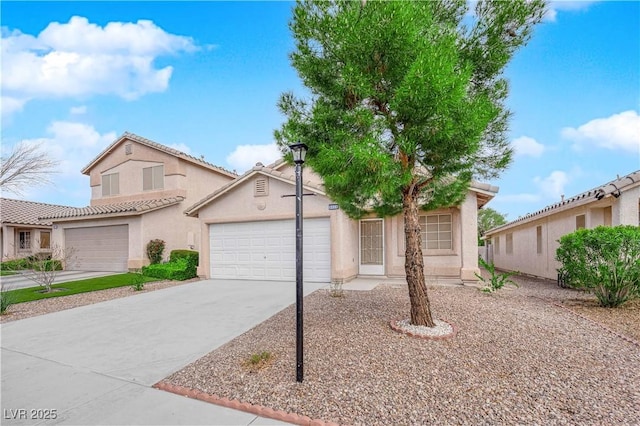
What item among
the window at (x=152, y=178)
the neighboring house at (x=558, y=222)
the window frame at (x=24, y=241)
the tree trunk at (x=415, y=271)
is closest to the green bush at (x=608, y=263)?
the neighboring house at (x=558, y=222)

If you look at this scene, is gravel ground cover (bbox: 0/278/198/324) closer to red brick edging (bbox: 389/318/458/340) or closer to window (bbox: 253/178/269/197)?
window (bbox: 253/178/269/197)

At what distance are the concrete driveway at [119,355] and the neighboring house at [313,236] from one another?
2.60 m

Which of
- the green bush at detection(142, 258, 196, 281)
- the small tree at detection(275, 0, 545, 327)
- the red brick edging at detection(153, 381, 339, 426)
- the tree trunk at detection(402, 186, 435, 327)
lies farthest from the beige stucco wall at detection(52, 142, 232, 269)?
the tree trunk at detection(402, 186, 435, 327)

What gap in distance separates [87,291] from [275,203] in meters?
7.16

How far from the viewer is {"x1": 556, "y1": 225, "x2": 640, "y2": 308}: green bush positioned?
22.5ft

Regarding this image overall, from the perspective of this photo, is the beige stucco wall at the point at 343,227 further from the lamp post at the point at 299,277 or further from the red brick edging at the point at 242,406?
the red brick edging at the point at 242,406

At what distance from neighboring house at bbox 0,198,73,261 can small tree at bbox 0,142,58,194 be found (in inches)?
144

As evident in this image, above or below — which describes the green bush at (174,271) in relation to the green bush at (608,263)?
below

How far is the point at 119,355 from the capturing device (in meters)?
4.91

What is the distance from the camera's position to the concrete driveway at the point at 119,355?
3.30 meters

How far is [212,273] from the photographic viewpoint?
1309 cm

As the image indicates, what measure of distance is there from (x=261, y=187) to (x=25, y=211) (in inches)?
846

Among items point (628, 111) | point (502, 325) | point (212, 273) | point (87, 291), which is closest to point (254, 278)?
point (212, 273)

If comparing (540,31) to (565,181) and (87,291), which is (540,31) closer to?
(87,291)
